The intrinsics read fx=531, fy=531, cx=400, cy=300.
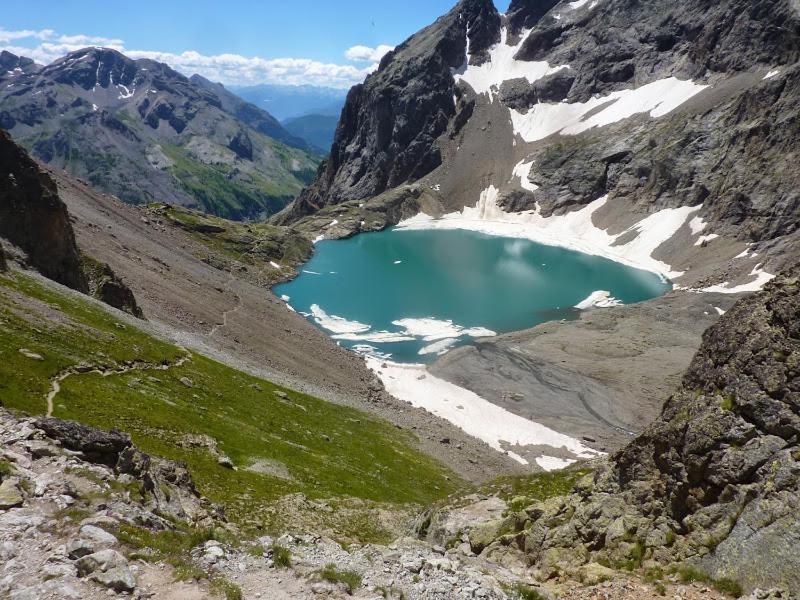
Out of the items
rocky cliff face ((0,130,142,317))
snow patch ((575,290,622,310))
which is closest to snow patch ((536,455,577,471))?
rocky cliff face ((0,130,142,317))

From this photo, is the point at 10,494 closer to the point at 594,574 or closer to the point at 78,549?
the point at 78,549

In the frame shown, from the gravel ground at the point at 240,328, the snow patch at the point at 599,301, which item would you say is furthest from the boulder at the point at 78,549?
the snow patch at the point at 599,301

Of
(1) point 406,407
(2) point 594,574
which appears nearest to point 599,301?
(1) point 406,407

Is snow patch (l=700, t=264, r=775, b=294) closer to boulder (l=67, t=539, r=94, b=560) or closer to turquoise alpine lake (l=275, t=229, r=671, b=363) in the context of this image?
turquoise alpine lake (l=275, t=229, r=671, b=363)

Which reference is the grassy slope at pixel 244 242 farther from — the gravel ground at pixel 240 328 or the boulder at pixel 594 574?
the boulder at pixel 594 574

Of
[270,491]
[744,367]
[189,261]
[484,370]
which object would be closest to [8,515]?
[270,491]
